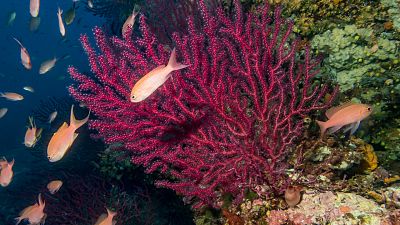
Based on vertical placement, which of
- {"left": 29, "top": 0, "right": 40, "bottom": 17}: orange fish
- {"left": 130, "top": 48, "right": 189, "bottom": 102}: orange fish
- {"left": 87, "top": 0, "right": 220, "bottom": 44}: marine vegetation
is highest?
{"left": 29, "top": 0, "right": 40, "bottom": 17}: orange fish

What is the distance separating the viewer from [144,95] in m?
2.24

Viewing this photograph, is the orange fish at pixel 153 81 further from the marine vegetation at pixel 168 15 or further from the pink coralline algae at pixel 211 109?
the marine vegetation at pixel 168 15

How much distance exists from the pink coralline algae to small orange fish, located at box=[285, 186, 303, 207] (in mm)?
162

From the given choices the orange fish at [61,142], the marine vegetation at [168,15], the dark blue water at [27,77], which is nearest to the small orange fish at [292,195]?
the orange fish at [61,142]

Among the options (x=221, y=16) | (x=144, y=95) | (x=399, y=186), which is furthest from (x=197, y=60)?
(x=399, y=186)

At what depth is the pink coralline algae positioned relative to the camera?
309 cm

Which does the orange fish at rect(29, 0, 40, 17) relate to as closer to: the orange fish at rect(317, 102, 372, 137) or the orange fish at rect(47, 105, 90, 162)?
the orange fish at rect(47, 105, 90, 162)

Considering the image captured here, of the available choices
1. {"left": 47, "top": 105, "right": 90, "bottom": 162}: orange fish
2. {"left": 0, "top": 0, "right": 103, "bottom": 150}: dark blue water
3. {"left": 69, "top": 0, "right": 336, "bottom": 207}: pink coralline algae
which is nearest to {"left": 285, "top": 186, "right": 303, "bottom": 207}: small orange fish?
{"left": 69, "top": 0, "right": 336, "bottom": 207}: pink coralline algae

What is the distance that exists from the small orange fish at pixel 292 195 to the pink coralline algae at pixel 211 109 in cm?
16

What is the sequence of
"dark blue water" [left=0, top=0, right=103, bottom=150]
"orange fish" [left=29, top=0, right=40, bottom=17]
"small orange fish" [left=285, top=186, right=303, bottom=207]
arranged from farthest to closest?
"dark blue water" [left=0, top=0, right=103, bottom=150]
"orange fish" [left=29, top=0, right=40, bottom=17]
"small orange fish" [left=285, top=186, right=303, bottom=207]

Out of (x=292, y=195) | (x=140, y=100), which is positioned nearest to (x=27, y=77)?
(x=140, y=100)

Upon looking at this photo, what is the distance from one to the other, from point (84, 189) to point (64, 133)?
12.3ft

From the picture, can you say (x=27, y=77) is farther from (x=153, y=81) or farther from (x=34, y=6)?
(x=153, y=81)

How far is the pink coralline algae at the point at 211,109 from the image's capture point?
3.09 metres
